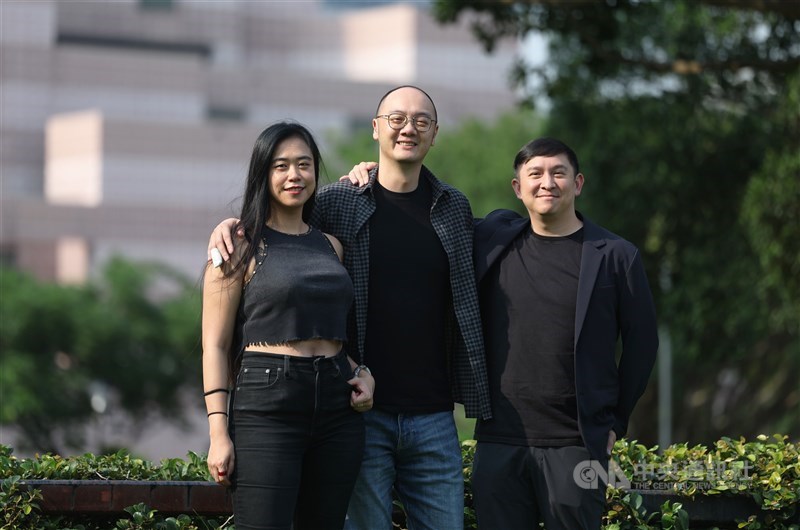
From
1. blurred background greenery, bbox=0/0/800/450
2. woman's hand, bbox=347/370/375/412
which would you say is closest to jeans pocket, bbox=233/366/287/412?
woman's hand, bbox=347/370/375/412

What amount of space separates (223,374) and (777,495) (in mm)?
2601

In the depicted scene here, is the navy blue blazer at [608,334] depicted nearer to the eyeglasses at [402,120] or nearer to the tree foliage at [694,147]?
the eyeglasses at [402,120]

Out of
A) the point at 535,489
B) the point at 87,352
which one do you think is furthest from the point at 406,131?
the point at 87,352

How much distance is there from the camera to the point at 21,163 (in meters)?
73.6

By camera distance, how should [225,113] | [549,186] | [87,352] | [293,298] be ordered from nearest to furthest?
[293,298]
[549,186]
[87,352]
[225,113]

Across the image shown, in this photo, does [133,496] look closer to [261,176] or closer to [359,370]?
[359,370]

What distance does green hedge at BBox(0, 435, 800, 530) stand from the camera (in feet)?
19.2

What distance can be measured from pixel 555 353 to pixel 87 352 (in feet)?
114

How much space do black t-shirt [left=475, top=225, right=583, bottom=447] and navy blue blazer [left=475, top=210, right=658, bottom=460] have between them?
0.06m

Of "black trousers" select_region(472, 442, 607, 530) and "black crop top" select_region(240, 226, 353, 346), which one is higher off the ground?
"black crop top" select_region(240, 226, 353, 346)

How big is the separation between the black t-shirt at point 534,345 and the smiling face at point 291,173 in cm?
88

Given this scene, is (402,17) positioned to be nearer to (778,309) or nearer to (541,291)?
(778,309)

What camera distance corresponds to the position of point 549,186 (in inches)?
214

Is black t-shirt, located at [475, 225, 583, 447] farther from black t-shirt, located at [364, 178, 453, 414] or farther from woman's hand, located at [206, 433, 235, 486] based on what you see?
woman's hand, located at [206, 433, 235, 486]
